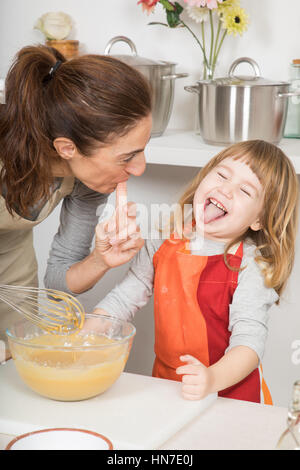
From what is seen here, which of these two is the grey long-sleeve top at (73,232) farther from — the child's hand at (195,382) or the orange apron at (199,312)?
the child's hand at (195,382)

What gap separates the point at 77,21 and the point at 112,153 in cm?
101

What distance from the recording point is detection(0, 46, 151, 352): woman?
1.05 metres

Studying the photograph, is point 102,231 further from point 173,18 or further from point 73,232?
point 173,18

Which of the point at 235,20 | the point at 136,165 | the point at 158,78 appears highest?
the point at 235,20

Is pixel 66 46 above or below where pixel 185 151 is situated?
above

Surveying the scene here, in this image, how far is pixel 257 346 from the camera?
105 cm

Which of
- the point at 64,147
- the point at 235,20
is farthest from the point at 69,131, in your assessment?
the point at 235,20

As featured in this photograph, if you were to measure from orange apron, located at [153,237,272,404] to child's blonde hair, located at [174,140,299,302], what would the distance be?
5 cm

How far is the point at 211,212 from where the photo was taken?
1220 mm

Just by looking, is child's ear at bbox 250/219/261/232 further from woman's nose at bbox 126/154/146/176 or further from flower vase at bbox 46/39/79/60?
flower vase at bbox 46/39/79/60

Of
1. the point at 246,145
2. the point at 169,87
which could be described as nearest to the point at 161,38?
the point at 169,87

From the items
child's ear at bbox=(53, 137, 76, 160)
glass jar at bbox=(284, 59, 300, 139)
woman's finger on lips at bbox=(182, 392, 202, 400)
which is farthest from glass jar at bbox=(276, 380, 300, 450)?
glass jar at bbox=(284, 59, 300, 139)

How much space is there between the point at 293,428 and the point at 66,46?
1487 millimetres

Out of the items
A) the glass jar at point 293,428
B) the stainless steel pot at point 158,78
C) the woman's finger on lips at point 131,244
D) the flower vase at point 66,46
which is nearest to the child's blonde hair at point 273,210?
the woman's finger on lips at point 131,244
